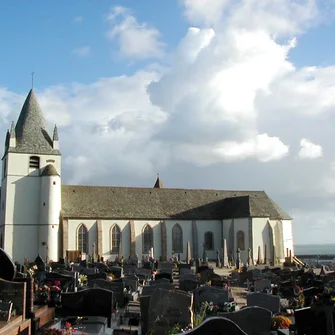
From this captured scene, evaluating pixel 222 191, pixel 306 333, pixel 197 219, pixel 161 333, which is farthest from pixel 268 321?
pixel 222 191

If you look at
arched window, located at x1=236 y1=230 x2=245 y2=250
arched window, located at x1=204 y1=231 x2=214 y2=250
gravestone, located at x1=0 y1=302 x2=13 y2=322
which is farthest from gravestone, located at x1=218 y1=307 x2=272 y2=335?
arched window, located at x1=204 y1=231 x2=214 y2=250

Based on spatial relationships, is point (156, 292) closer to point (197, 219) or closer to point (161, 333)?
point (161, 333)

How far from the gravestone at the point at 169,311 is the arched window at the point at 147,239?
123ft

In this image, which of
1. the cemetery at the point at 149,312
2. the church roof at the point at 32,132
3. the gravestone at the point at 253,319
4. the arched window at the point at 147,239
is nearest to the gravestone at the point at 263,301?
the cemetery at the point at 149,312

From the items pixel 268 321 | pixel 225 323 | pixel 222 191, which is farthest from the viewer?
pixel 222 191

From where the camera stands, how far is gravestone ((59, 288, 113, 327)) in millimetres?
14570

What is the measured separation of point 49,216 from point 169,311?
35.1 metres

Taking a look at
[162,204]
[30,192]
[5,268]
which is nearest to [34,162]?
[30,192]

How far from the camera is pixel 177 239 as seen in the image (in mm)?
51281

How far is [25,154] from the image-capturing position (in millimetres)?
47094

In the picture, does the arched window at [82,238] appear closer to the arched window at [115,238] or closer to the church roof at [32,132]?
the arched window at [115,238]

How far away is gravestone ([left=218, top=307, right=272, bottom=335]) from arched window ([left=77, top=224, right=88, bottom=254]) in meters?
37.3

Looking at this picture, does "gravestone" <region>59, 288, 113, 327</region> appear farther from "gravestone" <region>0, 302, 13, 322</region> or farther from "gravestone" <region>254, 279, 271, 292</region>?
"gravestone" <region>254, 279, 271, 292</region>

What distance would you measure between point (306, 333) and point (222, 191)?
46.8 m
